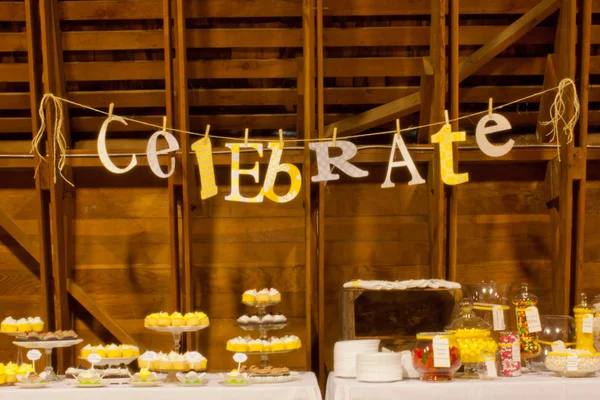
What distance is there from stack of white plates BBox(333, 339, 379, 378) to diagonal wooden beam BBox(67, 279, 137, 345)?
2.00m

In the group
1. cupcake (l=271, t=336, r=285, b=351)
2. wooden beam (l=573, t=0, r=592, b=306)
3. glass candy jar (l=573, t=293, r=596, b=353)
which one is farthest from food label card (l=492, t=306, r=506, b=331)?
wooden beam (l=573, t=0, r=592, b=306)

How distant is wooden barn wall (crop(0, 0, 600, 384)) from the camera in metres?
5.50

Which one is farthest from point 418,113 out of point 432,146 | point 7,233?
point 7,233

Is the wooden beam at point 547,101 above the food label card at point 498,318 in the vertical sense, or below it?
above

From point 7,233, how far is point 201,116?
1619mm

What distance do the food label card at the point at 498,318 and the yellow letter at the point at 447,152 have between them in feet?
2.83

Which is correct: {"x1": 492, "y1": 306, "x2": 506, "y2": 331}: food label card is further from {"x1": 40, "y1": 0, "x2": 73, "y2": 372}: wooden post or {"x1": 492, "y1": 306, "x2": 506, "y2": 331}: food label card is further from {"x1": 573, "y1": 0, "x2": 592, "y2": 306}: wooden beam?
{"x1": 40, "y1": 0, "x2": 73, "y2": 372}: wooden post

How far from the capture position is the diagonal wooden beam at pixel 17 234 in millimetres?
5574

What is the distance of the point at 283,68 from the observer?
5.45 metres

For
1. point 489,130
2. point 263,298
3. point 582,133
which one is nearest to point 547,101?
point 582,133

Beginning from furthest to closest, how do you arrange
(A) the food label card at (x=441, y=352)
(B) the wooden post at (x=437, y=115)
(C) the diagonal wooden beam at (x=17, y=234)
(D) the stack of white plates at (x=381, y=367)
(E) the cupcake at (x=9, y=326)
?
(C) the diagonal wooden beam at (x=17, y=234)
(B) the wooden post at (x=437, y=115)
(E) the cupcake at (x=9, y=326)
(D) the stack of white plates at (x=381, y=367)
(A) the food label card at (x=441, y=352)

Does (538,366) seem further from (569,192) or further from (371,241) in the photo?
(371,241)

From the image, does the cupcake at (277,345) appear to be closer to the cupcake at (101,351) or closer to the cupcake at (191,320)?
the cupcake at (191,320)

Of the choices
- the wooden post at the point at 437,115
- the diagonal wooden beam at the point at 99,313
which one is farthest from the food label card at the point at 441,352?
the diagonal wooden beam at the point at 99,313
